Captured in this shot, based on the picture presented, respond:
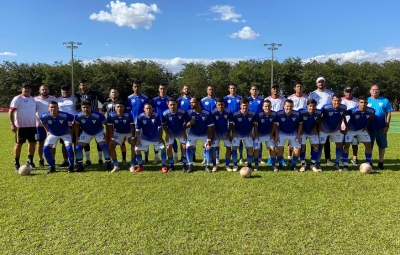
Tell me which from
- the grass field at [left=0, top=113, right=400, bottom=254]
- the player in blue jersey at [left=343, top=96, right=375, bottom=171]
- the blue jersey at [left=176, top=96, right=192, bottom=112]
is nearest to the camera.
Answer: the grass field at [left=0, top=113, right=400, bottom=254]

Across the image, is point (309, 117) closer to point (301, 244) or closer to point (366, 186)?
point (366, 186)

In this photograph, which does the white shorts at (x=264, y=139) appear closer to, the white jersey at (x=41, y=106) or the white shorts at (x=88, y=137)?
the white shorts at (x=88, y=137)

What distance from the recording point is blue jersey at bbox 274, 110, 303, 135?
22.9 feet

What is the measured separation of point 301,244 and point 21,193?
5.00 metres

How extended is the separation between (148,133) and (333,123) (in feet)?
15.1

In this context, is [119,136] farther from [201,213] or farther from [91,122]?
[201,213]

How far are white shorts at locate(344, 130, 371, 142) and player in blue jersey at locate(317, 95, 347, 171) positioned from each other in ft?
0.57

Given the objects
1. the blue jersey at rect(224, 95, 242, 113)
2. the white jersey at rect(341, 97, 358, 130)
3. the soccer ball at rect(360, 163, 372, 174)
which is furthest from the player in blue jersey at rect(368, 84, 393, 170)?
the blue jersey at rect(224, 95, 242, 113)

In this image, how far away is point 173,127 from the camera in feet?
23.7

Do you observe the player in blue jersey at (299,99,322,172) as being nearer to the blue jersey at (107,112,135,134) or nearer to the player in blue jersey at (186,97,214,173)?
the player in blue jersey at (186,97,214,173)

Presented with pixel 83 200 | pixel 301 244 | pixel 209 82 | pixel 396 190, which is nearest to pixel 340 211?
pixel 301 244

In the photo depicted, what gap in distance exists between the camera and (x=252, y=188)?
18.3 feet

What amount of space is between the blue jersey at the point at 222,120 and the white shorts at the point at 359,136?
2.97 meters

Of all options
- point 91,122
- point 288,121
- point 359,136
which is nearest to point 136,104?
point 91,122
